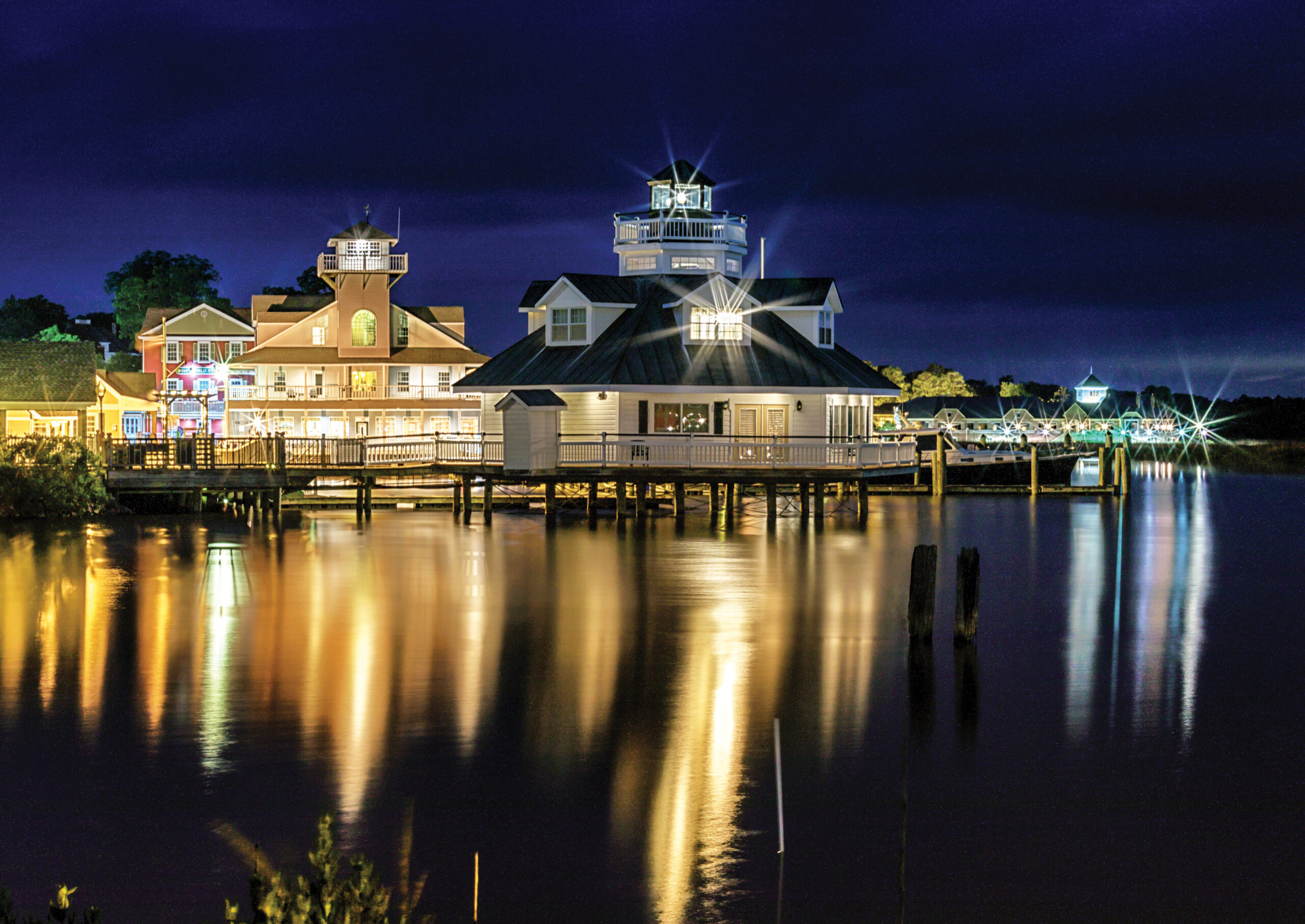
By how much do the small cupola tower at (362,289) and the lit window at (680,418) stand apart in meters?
26.4

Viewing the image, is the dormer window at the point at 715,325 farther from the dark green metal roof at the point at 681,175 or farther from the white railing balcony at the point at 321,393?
the white railing balcony at the point at 321,393

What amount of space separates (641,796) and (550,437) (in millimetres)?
31274

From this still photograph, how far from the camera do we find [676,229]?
55969 millimetres

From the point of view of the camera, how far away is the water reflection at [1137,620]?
66.1ft

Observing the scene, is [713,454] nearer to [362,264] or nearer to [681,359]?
[681,359]

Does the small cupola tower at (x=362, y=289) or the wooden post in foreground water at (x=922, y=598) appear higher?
the small cupola tower at (x=362, y=289)

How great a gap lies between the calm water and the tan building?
116 feet

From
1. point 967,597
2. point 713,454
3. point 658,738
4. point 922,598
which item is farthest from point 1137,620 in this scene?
point 713,454

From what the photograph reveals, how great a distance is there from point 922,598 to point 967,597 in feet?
2.50

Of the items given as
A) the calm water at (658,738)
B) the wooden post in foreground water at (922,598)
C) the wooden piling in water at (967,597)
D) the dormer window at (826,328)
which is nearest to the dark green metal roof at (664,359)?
the dormer window at (826,328)

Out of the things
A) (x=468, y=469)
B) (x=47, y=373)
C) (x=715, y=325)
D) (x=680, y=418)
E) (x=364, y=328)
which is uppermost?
(x=364, y=328)

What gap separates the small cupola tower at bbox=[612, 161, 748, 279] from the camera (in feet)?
183

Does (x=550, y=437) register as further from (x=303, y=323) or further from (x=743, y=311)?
(x=303, y=323)

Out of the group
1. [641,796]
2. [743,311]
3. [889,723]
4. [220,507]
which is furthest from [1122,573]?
[220,507]
